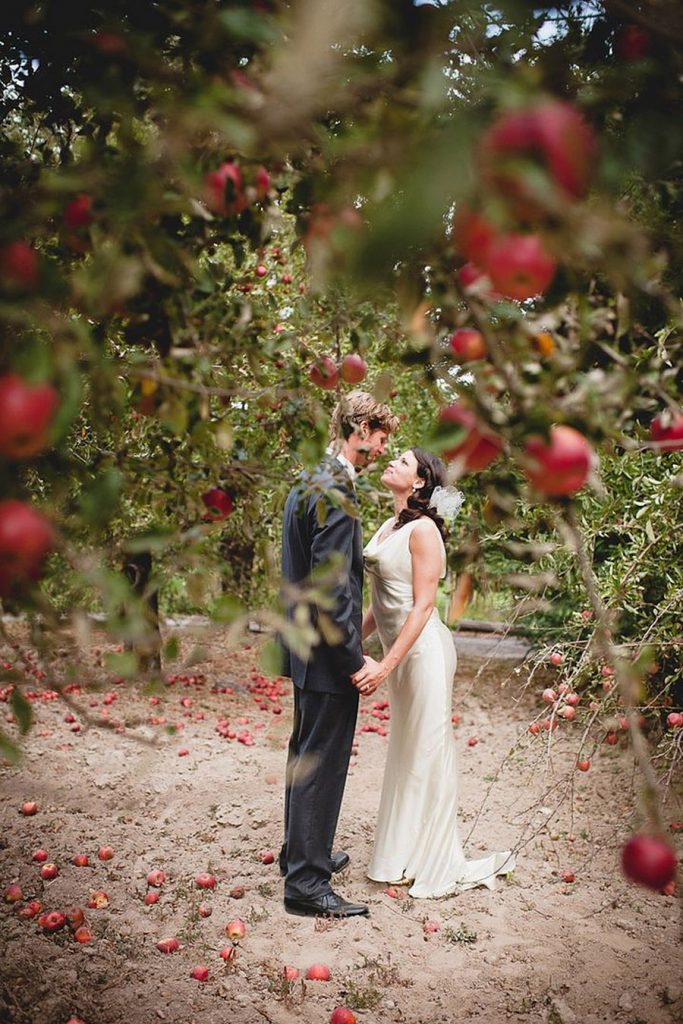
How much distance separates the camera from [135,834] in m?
3.86

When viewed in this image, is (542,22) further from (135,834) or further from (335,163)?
(135,834)

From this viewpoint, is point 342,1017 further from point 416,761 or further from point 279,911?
point 416,761

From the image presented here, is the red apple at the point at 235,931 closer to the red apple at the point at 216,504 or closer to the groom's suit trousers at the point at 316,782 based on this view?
the groom's suit trousers at the point at 316,782

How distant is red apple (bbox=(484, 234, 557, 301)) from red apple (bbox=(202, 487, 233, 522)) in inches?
36.2

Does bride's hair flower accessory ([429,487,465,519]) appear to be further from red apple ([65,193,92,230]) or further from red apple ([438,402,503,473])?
red apple ([65,193,92,230])

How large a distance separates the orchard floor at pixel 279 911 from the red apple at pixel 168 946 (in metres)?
0.02

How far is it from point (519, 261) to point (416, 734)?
9.76ft

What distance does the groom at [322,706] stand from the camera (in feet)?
9.38

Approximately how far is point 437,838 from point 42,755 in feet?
8.62

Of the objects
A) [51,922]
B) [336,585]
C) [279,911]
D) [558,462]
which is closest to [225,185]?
[558,462]

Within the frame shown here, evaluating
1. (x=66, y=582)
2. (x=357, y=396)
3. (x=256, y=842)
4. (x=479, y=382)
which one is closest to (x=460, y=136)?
(x=479, y=382)

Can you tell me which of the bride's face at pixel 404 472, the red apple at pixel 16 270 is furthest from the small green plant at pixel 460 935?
the red apple at pixel 16 270

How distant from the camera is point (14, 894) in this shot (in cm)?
314

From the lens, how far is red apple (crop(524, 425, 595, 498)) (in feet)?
3.28
